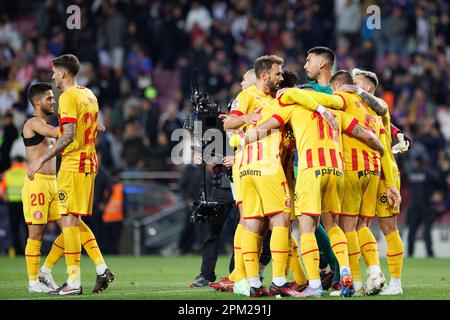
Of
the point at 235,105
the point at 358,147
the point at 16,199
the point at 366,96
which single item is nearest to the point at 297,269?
the point at 358,147

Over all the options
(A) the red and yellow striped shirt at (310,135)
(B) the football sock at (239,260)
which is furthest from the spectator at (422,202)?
(A) the red and yellow striped shirt at (310,135)

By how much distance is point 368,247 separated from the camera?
1159 centimetres

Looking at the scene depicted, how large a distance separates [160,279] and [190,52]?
1276cm

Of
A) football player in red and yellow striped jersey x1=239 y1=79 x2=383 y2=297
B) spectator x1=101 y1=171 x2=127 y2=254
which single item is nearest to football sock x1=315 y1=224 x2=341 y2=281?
football player in red and yellow striped jersey x1=239 y1=79 x2=383 y2=297

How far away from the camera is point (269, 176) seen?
10.9 meters

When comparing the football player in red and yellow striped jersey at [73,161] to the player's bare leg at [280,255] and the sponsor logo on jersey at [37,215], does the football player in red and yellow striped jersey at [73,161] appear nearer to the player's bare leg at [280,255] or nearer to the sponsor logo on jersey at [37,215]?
the sponsor logo on jersey at [37,215]

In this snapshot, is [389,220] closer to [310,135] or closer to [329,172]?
[329,172]

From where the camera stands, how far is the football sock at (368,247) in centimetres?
1153

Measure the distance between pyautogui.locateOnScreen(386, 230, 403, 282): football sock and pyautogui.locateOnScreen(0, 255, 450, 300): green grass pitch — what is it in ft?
0.93

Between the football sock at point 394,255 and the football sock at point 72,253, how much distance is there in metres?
3.51

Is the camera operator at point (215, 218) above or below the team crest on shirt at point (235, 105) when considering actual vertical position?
below

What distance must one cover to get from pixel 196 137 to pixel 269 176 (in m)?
1.74
